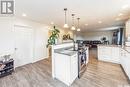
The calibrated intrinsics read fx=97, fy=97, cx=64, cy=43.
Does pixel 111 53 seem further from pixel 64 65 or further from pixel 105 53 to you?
pixel 64 65

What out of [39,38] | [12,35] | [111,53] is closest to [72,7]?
[12,35]

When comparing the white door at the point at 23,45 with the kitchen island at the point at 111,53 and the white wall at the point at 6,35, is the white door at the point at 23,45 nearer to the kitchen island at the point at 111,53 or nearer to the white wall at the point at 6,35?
the white wall at the point at 6,35

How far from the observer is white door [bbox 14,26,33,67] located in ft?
16.2

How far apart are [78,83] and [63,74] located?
1.84ft

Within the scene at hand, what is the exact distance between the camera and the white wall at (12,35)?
3944 millimetres

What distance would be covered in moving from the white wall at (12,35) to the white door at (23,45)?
28 cm

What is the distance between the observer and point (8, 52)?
4.18 meters

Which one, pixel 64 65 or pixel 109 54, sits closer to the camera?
pixel 64 65

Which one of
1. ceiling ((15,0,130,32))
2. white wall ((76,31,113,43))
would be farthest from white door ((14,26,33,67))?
white wall ((76,31,113,43))

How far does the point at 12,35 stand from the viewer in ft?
14.2

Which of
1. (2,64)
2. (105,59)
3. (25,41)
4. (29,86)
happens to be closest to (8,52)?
(2,64)

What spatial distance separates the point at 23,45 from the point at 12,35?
3.52ft

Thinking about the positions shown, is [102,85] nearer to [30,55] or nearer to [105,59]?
[105,59]

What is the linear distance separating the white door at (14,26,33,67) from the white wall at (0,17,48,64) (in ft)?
0.92
